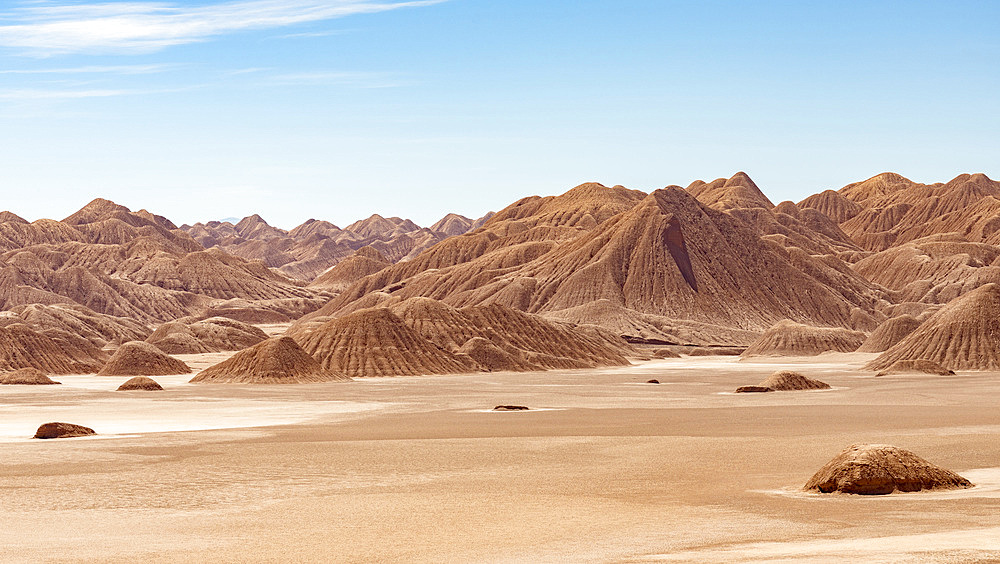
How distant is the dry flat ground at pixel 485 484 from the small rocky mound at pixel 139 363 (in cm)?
2906

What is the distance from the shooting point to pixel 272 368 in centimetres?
6188

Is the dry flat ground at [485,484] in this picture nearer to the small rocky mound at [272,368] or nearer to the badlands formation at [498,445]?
the badlands formation at [498,445]

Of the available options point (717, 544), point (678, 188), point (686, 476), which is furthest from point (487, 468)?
point (678, 188)

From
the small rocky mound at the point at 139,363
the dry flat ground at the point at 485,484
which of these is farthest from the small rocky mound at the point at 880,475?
the small rocky mound at the point at 139,363

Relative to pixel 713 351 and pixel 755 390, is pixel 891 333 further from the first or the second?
pixel 755 390

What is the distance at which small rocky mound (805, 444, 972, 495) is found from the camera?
1875 cm

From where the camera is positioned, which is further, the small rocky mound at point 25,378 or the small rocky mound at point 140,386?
the small rocky mound at point 25,378

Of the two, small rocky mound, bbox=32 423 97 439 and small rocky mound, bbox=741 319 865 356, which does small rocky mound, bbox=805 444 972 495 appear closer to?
small rocky mound, bbox=32 423 97 439

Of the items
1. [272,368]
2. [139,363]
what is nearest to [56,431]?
[272,368]

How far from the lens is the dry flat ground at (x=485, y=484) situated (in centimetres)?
1482

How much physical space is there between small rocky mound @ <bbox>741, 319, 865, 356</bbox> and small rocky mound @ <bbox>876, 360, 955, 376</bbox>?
37.3m

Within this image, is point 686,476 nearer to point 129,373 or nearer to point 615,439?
point 615,439

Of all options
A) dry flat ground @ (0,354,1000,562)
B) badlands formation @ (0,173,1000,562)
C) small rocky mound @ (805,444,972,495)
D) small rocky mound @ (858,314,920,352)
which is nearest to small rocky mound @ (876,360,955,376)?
badlands formation @ (0,173,1000,562)

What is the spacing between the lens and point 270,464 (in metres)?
24.7
